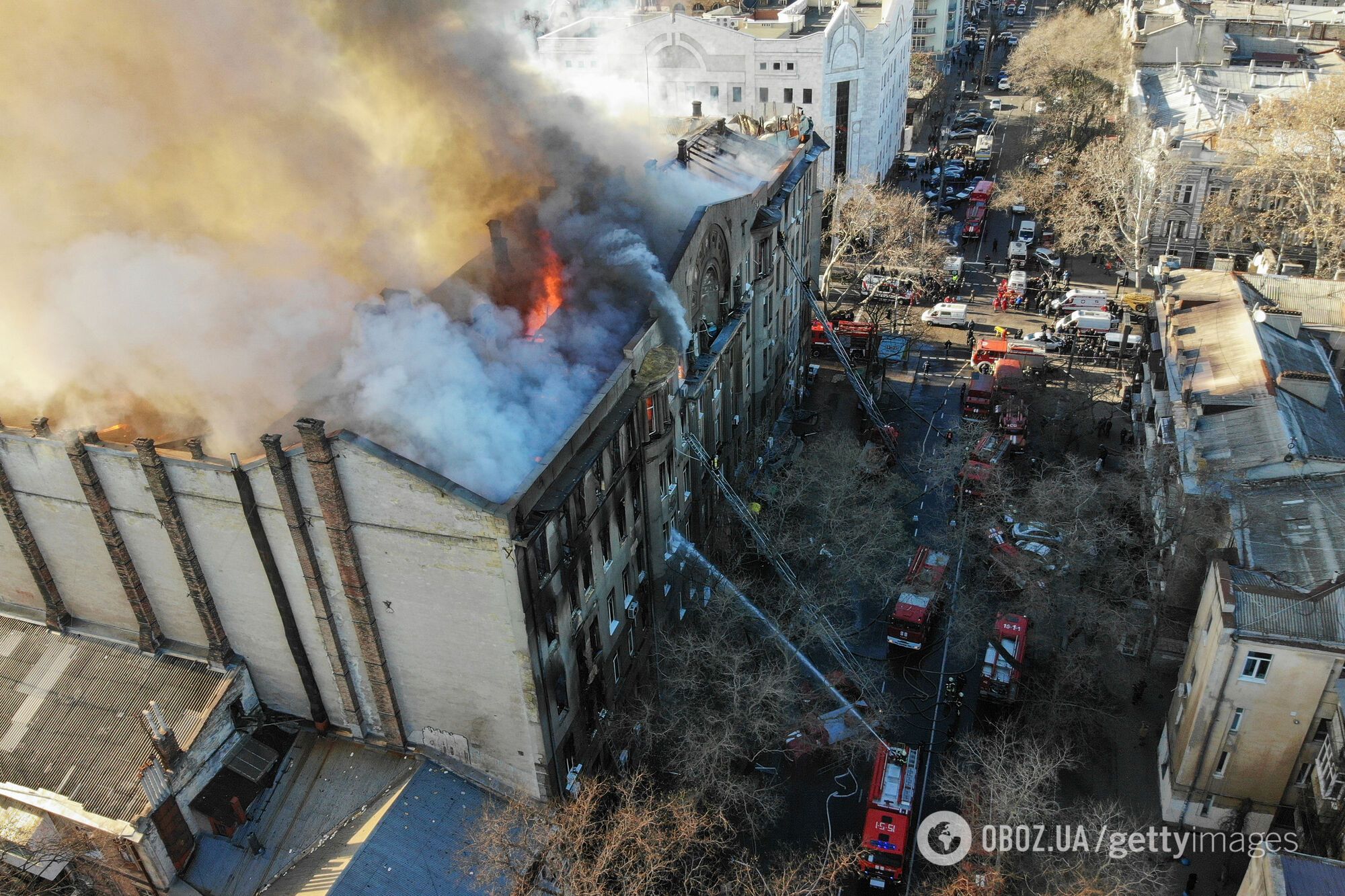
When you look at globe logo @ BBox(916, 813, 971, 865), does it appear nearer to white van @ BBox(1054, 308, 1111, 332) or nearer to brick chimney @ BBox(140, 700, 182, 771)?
brick chimney @ BBox(140, 700, 182, 771)

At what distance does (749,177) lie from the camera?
3650 centimetres

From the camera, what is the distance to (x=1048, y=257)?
57.1 m

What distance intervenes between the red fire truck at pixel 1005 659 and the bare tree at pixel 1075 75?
49.3 meters

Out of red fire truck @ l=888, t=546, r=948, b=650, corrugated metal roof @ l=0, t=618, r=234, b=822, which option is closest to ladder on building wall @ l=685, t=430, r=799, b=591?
red fire truck @ l=888, t=546, r=948, b=650

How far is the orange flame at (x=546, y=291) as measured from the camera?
26.0 m

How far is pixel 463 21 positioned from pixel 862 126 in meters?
40.1

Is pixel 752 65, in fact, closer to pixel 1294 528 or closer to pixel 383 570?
pixel 1294 528

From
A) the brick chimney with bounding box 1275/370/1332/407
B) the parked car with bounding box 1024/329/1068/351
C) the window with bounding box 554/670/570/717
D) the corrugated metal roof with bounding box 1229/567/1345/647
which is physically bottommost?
the parked car with bounding box 1024/329/1068/351

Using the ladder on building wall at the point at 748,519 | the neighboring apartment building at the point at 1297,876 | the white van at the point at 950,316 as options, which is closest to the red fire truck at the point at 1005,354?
the white van at the point at 950,316

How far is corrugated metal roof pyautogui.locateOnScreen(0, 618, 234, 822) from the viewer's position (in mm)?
22062

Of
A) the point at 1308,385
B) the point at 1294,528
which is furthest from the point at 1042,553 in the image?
the point at 1308,385

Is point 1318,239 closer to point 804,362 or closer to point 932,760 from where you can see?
point 804,362

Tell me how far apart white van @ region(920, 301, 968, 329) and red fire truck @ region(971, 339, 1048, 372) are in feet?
13.2

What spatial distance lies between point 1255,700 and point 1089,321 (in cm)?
2954
